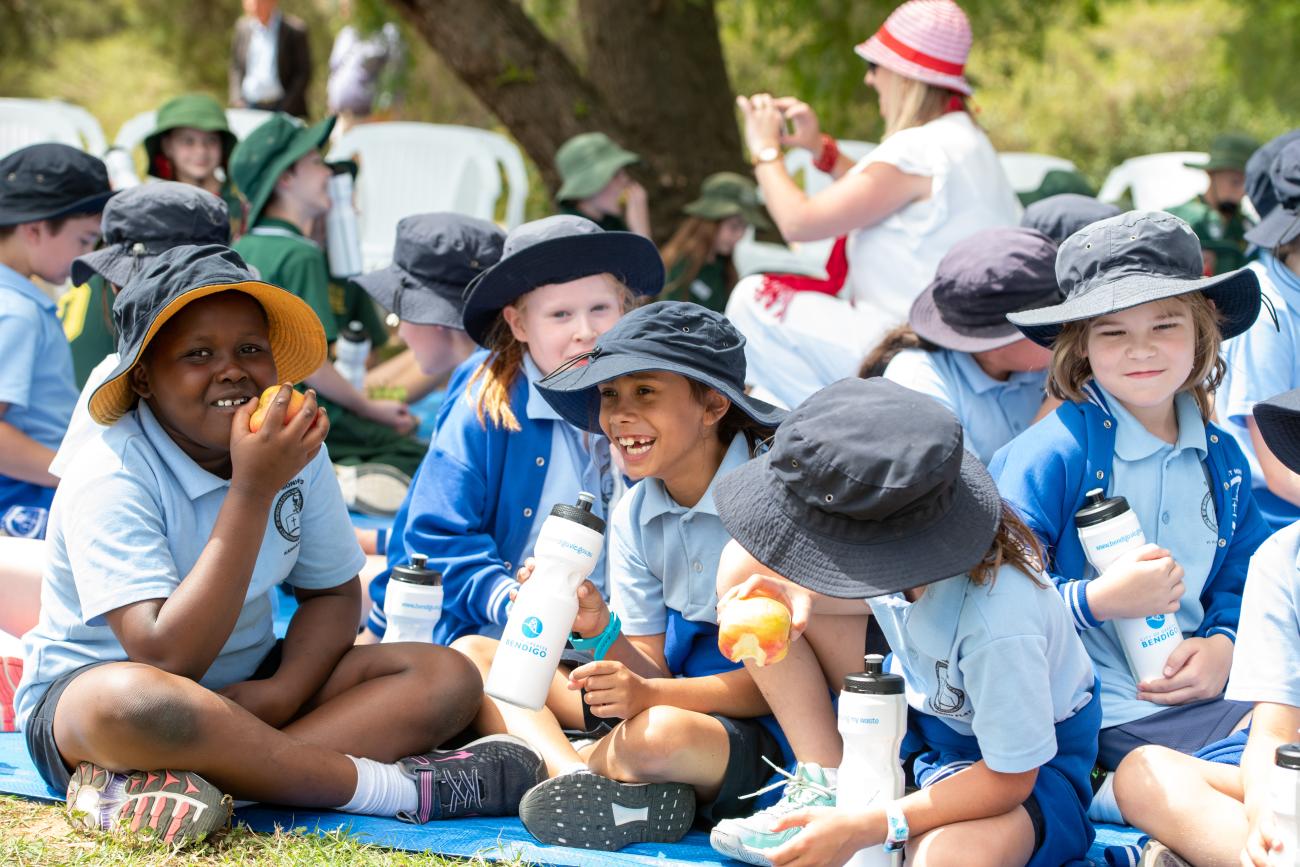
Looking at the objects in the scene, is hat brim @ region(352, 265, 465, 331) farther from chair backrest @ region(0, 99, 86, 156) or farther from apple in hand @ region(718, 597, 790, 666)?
chair backrest @ region(0, 99, 86, 156)

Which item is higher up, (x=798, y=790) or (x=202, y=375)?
(x=202, y=375)

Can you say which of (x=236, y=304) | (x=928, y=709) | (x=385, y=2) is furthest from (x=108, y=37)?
(x=928, y=709)

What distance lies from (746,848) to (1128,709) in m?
0.93

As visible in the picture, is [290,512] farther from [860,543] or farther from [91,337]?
[91,337]

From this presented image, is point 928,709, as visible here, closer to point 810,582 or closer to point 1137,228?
point 810,582

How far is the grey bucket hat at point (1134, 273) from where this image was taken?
129 inches

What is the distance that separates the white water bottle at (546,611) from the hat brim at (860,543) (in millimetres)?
378

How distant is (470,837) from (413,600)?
2.33ft

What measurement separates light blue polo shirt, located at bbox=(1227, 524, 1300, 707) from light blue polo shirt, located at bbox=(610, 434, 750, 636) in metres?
1.09

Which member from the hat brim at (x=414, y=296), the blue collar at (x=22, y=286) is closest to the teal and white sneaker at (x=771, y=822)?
the hat brim at (x=414, y=296)

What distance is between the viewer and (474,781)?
319 cm

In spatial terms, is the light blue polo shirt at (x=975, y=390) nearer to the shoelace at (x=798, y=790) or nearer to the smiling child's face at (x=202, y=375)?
the shoelace at (x=798, y=790)

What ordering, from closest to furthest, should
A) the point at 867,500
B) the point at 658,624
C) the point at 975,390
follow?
the point at 867,500 → the point at 658,624 → the point at 975,390

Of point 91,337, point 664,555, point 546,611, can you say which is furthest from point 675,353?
point 91,337
